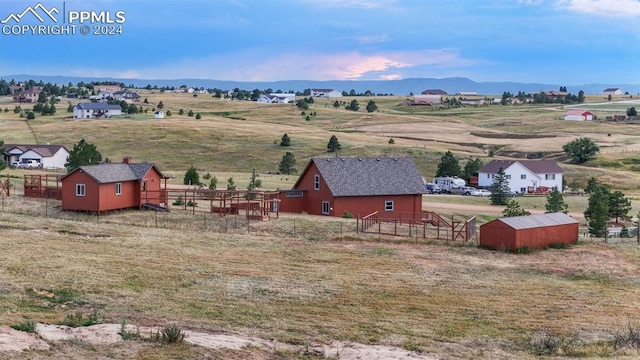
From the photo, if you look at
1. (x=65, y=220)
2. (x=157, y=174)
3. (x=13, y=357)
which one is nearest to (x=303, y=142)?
(x=157, y=174)

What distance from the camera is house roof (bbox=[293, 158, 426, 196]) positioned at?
5403 centimetres

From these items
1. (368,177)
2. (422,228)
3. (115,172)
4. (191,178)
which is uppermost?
(115,172)

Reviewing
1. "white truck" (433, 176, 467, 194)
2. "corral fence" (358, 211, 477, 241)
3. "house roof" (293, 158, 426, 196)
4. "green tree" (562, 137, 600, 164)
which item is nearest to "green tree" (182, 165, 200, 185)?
"house roof" (293, 158, 426, 196)

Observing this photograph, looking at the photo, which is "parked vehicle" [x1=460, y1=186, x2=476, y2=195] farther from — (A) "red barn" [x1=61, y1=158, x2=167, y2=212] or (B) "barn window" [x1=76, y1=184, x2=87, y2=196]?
(B) "barn window" [x1=76, y1=184, x2=87, y2=196]

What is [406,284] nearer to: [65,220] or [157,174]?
[65,220]

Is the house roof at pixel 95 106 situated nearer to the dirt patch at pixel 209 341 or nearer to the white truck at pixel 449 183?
the white truck at pixel 449 183

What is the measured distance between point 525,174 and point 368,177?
121 ft

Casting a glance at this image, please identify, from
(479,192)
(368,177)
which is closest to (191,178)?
(368,177)

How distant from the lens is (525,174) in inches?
3406

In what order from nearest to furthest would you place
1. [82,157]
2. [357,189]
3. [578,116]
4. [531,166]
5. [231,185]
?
[357,189] < [82,157] < [231,185] < [531,166] < [578,116]

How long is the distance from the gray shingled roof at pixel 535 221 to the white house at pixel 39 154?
6927cm

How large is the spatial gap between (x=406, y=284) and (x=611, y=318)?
7817 mm

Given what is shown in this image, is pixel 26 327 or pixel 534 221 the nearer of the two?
pixel 26 327

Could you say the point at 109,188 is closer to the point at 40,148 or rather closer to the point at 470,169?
the point at 470,169
